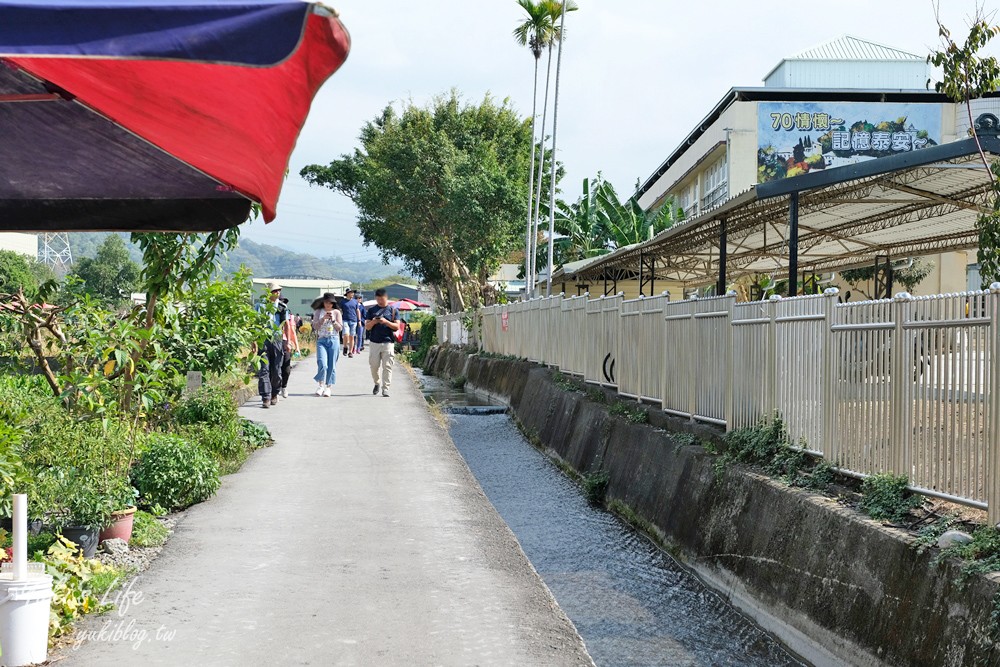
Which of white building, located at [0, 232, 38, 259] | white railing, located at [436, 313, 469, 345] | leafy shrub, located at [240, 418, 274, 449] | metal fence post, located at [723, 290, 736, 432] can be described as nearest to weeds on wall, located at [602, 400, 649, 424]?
metal fence post, located at [723, 290, 736, 432]

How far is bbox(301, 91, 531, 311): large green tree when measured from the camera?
4256cm

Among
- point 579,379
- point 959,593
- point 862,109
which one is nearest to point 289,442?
point 579,379

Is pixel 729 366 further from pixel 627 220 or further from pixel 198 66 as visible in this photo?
pixel 627 220

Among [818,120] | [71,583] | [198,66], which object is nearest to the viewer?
[198,66]

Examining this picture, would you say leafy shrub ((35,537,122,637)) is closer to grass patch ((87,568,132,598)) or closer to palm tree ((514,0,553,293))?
grass patch ((87,568,132,598))

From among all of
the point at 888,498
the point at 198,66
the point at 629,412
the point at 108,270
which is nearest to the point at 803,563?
the point at 888,498

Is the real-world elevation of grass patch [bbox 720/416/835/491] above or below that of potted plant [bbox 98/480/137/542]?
above

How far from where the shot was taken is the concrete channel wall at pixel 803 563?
201 inches

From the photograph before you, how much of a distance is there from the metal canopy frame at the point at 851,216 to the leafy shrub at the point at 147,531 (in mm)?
7878

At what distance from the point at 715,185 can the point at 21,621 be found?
45.4 meters

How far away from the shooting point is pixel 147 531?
7285mm

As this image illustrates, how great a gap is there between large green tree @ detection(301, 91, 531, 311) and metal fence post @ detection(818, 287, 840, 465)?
34.7 metres

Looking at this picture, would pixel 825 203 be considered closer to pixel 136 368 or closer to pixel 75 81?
pixel 136 368

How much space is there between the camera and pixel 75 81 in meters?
2.71
